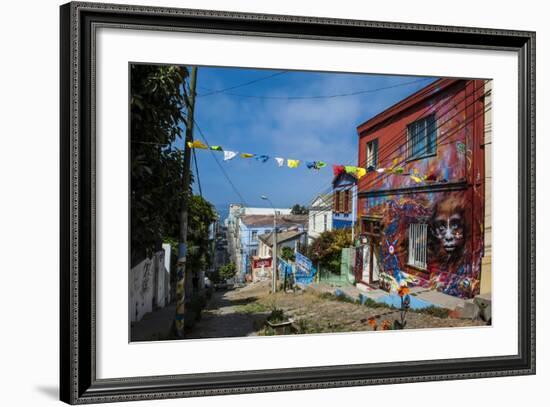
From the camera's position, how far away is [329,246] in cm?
310

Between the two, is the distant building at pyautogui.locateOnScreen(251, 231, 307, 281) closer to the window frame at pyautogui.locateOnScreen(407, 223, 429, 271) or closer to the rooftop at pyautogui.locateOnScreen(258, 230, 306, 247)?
the rooftop at pyautogui.locateOnScreen(258, 230, 306, 247)

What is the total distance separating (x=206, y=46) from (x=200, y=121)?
1.13 feet

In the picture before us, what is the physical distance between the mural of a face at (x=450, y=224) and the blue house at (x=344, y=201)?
43 cm

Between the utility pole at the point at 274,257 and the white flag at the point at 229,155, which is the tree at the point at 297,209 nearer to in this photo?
the utility pole at the point at 274,257

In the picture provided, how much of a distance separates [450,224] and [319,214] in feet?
2.27

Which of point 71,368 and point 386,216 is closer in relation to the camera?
point 71,368

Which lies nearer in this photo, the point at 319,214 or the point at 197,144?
the point at 197,144

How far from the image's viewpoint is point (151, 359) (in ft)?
8.80

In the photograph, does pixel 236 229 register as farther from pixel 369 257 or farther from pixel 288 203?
pixel 369 257

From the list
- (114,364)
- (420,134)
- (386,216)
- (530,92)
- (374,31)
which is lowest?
(114,364)

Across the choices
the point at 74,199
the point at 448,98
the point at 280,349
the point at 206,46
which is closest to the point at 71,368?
the point at 74,199

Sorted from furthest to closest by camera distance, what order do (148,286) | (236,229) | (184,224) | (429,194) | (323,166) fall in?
(429,194)
(323,166)
(236,229)
(184,224)
(148,286)

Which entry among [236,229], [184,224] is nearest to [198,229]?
[184,224]

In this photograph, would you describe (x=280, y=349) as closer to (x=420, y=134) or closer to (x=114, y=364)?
(x=114, y=364)
